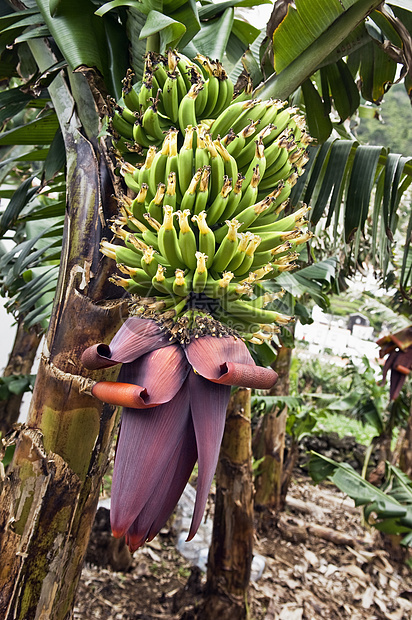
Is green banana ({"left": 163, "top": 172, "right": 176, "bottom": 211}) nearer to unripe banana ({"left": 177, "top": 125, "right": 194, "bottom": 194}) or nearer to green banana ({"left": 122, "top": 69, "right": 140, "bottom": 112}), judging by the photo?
unripe banana ({"left": 177, "top": 125, "right": 194, "bottom": 194})

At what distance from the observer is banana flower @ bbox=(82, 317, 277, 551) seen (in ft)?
1.69

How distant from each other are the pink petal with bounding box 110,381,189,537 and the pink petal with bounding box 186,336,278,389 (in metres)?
0.06

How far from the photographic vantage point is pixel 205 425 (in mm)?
550

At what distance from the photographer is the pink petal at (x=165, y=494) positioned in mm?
546

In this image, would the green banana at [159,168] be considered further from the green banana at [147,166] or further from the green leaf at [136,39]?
the green leaf at [136,39]

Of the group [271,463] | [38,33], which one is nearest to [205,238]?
[38,33]

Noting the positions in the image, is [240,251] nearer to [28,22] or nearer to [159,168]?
[159,168]

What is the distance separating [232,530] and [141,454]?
1690 mm

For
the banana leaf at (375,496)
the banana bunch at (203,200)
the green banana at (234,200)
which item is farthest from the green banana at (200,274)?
the banana leaf at (375,496)

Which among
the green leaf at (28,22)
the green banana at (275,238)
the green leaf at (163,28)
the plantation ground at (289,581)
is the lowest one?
the plantation ground at (289,581)

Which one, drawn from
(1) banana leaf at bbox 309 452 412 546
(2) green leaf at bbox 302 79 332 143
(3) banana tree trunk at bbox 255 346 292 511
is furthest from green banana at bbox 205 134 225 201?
(3) banana tree trunk at bbox 255 346 292 511

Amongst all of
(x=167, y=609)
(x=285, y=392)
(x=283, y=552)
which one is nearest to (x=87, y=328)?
(x=167, y=609)

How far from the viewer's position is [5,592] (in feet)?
2.29

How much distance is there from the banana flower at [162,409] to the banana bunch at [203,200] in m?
0.08
